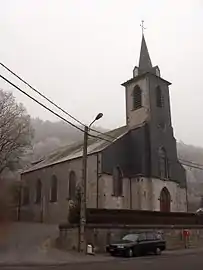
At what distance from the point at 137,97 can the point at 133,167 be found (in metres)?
9.29

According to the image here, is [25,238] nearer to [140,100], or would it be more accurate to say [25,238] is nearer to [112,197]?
[112,197]

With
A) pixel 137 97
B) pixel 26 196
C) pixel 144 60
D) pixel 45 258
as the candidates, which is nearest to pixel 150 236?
pixel 45 258

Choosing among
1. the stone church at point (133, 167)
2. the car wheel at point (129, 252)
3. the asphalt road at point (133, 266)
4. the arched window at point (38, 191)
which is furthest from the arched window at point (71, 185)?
the asphalt road at point (133, 266)

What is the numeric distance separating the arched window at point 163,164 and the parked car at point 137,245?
683 inches

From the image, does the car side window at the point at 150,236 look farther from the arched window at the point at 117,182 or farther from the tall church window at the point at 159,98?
the tall church window at the point at 159,98

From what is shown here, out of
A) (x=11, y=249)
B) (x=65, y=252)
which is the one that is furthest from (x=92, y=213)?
(x=11, y=249)

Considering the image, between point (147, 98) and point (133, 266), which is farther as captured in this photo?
point (147, 98)

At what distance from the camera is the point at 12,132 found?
41.6 m

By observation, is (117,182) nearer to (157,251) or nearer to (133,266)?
(157,251)

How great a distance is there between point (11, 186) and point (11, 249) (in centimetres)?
929

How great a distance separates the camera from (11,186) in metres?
15.7

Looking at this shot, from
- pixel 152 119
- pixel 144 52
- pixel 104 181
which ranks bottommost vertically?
pixel 104 181

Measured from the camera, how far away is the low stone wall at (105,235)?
86.4 feet

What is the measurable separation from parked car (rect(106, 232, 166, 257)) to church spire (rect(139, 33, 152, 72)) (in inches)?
1072
